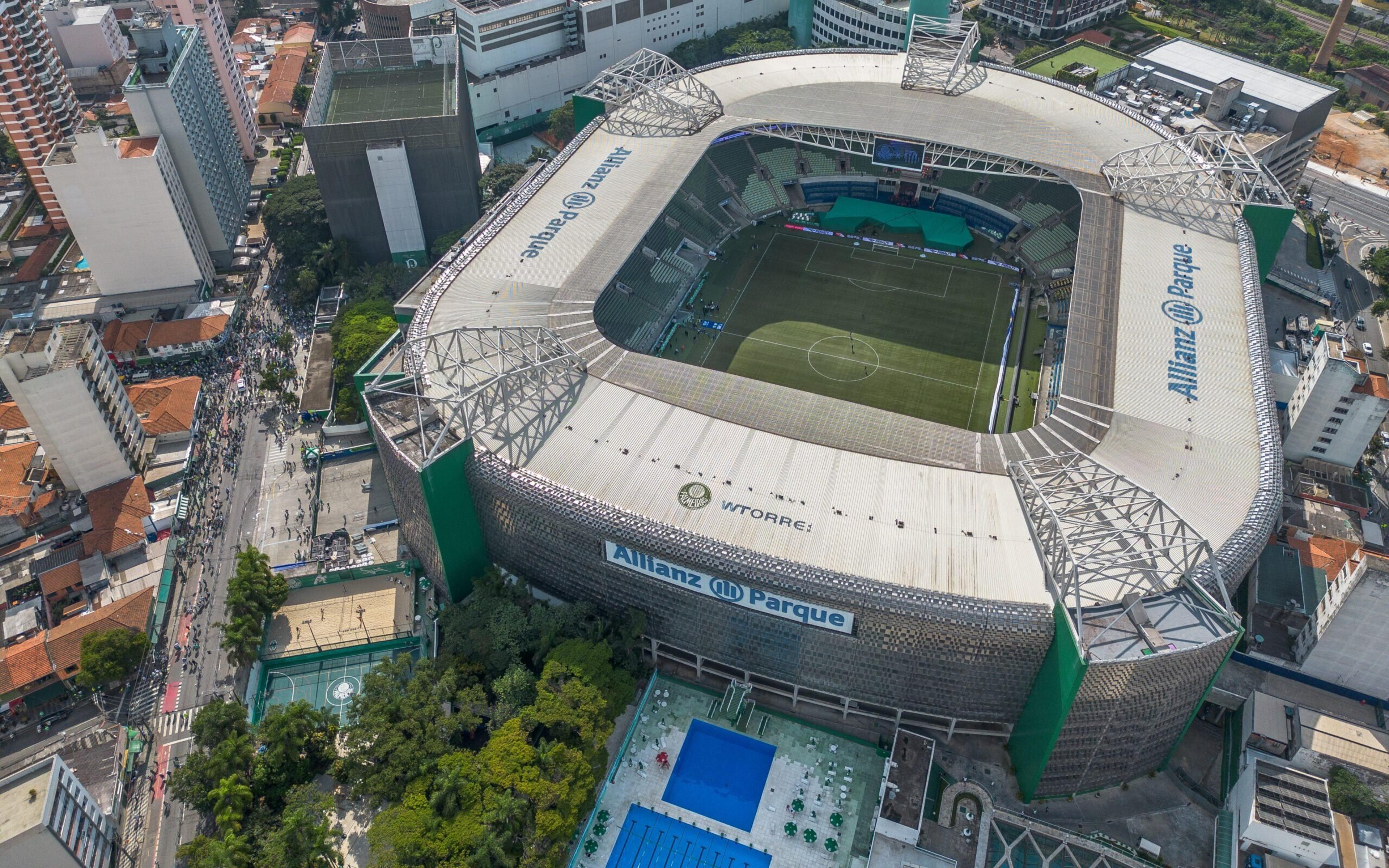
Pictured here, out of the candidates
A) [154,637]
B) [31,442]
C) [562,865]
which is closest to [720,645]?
[562,865]

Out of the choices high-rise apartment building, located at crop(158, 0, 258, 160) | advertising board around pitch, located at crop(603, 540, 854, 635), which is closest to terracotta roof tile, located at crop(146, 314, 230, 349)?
high-rise apartment building, located at crop(158, 0, 258, 160)

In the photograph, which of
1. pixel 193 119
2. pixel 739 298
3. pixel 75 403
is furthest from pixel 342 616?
pixel 193 119

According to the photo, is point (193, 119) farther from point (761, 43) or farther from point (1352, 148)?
point (1352, 148)

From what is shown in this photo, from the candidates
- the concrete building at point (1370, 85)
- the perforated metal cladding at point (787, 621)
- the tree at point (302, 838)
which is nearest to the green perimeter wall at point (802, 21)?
the concrete building at point (1370, 85)

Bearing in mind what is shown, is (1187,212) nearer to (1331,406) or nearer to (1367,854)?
(1331,406)

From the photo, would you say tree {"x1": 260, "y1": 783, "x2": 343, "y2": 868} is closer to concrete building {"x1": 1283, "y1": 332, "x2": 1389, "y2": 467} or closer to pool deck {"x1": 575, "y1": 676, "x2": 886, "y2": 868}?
pool deck {"x1": 575, "y1": 676, "x2": 886, "y2": 868}
